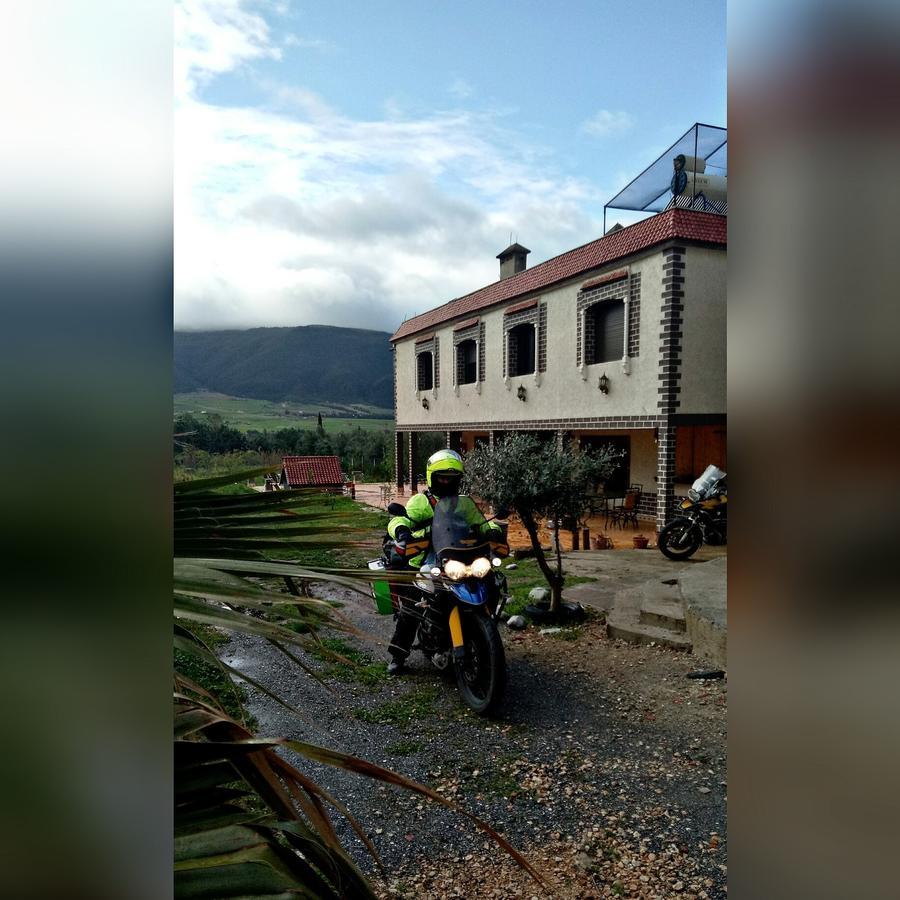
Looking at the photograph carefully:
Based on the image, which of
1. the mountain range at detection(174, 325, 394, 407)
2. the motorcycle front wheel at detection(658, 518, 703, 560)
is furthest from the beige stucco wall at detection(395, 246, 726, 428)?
the mountain range at detection(174, 325, 394, 407)

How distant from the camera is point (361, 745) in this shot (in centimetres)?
329

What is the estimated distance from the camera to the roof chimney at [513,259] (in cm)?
1588

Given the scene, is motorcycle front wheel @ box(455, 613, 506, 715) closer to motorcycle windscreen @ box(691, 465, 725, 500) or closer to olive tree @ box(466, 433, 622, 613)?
olive tree @ box(466, 433, 622, 613)

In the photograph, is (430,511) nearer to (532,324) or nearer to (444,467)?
(444,467)

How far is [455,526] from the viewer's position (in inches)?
152

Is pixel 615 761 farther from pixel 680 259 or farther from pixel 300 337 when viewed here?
pixel 300 337

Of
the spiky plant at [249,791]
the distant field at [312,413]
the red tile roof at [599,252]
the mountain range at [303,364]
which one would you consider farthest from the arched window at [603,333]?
the mountain range at [303,364]

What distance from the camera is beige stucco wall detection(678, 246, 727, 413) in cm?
945

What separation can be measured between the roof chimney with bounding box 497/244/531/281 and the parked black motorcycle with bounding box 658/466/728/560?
921 cm

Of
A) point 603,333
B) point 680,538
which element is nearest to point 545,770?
point 680,538

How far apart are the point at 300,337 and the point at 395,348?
311 ft

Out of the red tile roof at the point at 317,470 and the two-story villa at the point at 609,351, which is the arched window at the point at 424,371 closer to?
the two-story villa at the point at 609,351

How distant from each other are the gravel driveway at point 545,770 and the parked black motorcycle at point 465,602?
0.73 ft
